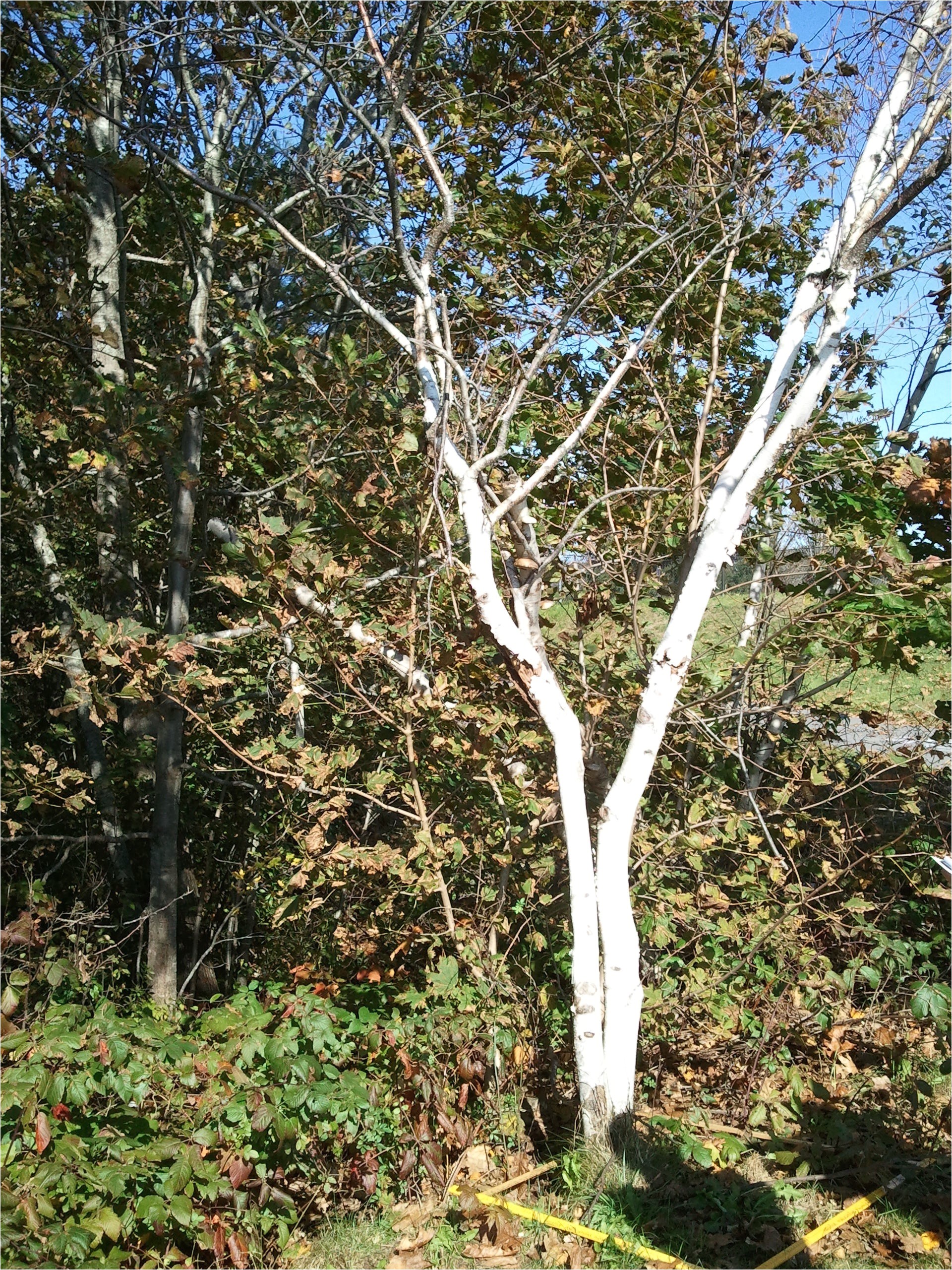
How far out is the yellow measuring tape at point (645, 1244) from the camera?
3.11m

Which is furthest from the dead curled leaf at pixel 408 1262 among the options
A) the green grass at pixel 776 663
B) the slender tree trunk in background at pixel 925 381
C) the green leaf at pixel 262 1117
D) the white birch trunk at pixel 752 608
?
the slender tree trunk in background at pixel 925 381

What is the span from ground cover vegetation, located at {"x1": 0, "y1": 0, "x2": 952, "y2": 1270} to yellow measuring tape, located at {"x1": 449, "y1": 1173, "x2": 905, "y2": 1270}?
0.22ft

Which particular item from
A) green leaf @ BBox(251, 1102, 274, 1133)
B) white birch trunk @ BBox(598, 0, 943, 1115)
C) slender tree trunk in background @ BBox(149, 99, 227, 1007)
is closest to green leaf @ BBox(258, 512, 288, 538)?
slender tree trunk in background @ BBox(149, 99, 227, 1007)

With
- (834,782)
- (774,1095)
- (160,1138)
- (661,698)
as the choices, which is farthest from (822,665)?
(160,1138)

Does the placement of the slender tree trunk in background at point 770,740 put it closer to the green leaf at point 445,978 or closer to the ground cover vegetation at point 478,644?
the ground cover vegetation at point 478,644

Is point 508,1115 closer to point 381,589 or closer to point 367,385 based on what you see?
point 381,589

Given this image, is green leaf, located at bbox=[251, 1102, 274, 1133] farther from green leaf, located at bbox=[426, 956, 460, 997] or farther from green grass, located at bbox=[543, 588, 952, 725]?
green grass, located at bbox=[543, 588, 952, 725]

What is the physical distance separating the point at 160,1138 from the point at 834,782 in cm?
384

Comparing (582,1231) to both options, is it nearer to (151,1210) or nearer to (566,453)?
(151,1210)

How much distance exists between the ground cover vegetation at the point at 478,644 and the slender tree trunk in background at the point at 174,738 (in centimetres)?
3

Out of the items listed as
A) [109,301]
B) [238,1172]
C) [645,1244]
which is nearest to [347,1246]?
[238,1172]

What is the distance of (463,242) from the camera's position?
4.77 meters

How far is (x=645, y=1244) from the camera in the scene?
318 centimetres

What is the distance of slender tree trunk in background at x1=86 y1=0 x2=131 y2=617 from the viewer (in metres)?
5.01
